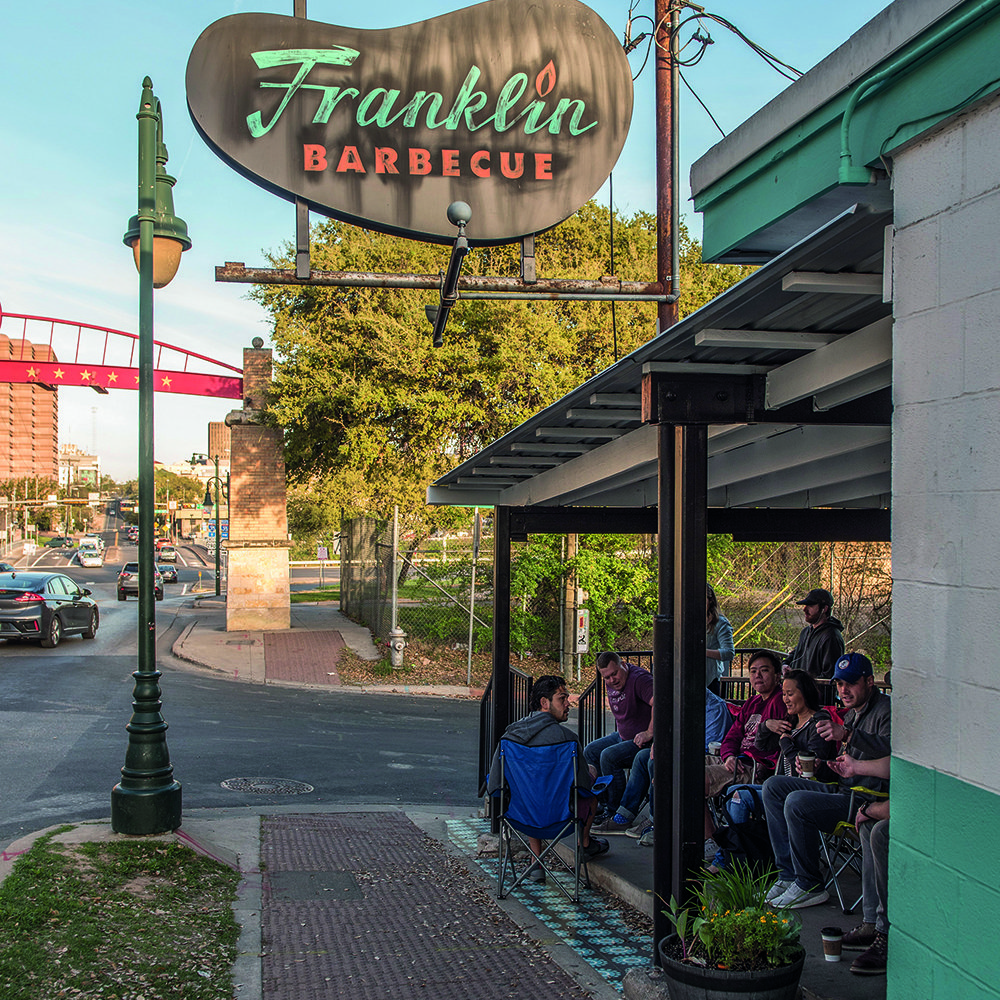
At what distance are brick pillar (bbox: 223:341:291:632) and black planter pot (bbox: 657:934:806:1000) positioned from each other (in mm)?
20598

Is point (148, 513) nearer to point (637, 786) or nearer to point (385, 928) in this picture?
point (385, 928)

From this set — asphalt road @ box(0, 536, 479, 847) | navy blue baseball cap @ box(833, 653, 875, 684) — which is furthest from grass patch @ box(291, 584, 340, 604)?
navy blue baseball cap @ box(833, 653, 875, 684)

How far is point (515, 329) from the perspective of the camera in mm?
19719

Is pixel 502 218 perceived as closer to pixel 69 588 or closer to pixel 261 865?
pixel 261 865

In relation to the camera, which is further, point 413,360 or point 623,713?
point 413,360

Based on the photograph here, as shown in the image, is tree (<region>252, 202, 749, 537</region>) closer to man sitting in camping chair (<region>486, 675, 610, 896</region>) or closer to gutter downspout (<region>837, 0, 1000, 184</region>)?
man sitting in camping chair (<region>486, 675, 610, 896</region>)

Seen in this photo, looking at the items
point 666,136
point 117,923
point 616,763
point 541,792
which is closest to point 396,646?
point 616,763

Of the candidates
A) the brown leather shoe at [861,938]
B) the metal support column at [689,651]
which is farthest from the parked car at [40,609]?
the brown leather shoe at [861,938]

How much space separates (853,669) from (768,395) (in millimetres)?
1843

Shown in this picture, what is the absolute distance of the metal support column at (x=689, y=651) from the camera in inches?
194

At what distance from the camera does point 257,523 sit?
23984mm

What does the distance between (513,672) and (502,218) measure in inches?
153

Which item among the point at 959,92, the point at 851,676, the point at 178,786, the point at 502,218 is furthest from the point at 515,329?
the point at 959,92

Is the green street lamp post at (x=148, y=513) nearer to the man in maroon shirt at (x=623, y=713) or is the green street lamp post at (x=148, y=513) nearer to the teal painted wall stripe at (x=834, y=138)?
the man in maroon shirt at (x=623, y=713)
